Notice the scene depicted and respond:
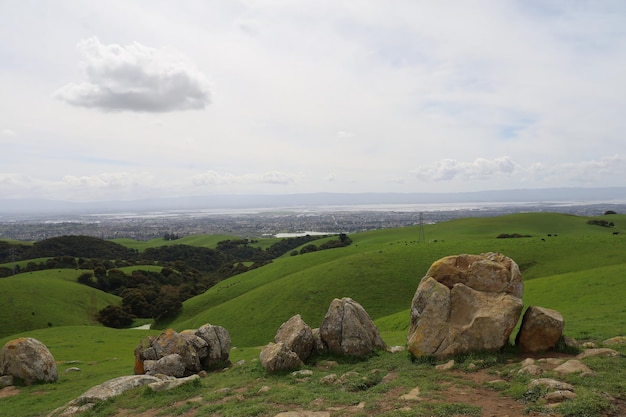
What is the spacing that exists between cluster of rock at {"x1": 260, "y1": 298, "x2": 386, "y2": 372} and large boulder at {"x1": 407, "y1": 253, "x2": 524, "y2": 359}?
2966mm

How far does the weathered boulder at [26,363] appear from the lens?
1070 inches

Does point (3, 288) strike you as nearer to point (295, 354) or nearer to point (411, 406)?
point (295, 354)

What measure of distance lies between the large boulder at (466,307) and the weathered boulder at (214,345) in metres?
13.0

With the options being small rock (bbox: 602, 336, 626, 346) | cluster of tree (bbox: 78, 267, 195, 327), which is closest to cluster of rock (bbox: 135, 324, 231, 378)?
small rock (bbox: 602, 336, 626, 346)

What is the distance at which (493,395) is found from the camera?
553 inches

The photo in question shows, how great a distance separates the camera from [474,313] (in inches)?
772

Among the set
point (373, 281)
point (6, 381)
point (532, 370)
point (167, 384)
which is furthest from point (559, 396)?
point (373, 281)

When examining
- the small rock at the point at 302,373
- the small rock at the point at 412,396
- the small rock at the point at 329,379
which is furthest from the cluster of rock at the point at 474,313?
the small rock at the point at 302,373

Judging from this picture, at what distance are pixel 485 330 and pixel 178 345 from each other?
1848cm

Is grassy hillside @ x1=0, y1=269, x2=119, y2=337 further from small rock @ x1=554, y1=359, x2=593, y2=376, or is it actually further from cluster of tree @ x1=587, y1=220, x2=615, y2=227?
cluster of tree @ x1=587, y1=220, x2=615, y2=227

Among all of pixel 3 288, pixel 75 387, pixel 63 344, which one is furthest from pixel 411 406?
pixel 3 288

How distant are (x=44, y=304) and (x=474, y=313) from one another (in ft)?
272

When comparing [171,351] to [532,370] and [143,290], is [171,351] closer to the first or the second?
[532,370]

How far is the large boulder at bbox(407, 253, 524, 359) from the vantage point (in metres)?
18.7
